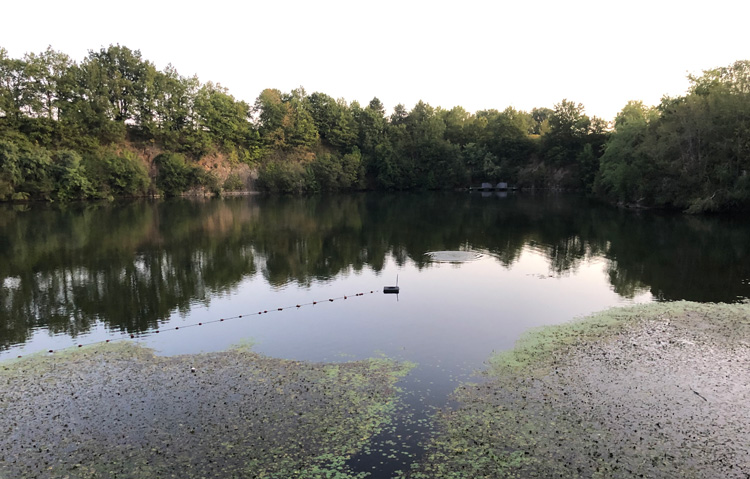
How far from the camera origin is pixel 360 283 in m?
25.8

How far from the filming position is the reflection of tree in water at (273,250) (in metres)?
22.3

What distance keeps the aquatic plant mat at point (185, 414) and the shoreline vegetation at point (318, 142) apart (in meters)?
51.5

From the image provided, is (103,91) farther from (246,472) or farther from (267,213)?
(246,472)

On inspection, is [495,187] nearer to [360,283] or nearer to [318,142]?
[318,142]

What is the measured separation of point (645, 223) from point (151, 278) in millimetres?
44781

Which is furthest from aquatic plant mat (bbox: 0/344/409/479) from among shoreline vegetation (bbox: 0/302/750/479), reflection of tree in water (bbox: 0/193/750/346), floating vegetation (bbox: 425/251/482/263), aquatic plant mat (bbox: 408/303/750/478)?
floating vegetation (bbox: 425/251/482/263)

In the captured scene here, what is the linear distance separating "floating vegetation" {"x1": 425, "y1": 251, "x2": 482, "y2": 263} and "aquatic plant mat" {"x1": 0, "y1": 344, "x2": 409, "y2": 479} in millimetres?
17326

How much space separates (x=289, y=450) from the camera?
1009 centimetres

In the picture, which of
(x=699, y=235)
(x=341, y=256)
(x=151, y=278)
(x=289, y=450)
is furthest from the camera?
(x=699, y=235)

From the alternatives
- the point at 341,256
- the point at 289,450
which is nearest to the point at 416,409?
the point at 289,450

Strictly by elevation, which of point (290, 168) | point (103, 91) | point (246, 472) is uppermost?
point (103, 91)

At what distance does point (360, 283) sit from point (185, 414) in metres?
14.7

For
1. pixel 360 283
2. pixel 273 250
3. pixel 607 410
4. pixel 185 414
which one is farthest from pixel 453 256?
pixel 185 414

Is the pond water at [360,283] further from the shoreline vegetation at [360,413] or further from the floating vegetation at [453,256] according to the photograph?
the shoreline vegetation at [360,413]
